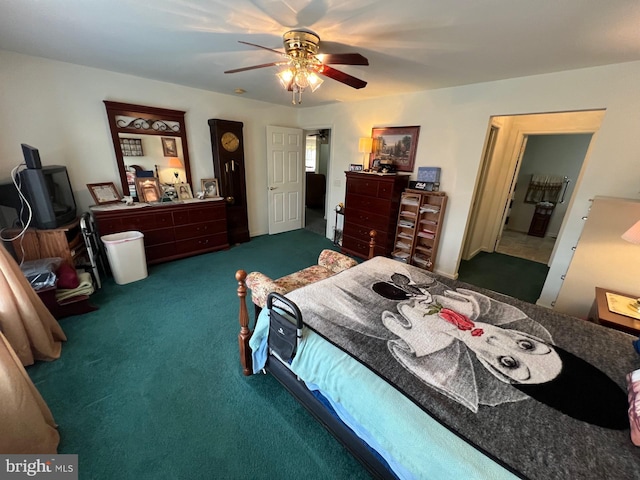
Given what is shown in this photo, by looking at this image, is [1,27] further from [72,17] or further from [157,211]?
[157,211]

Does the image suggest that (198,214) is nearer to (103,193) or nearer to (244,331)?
(103,193)

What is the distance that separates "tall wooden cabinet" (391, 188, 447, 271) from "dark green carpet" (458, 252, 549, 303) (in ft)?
2.01

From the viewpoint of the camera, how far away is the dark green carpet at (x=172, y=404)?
52.6 inches

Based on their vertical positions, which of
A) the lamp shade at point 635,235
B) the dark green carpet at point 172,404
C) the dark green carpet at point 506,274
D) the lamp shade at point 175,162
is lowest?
the dark green carpet at point 172,404

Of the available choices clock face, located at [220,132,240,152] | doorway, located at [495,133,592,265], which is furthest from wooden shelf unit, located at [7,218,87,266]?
doorway, located at [495,133,592,265]

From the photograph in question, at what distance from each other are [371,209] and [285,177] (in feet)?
6.88

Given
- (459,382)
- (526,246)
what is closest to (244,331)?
(459,382)

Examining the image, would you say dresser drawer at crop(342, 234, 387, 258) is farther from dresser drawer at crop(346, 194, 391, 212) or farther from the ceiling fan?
the ceiling fan

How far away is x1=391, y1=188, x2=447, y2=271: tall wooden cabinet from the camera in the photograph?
10.9ft

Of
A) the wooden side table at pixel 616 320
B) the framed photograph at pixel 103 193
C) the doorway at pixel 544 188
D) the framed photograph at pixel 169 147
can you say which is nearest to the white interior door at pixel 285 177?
the framed photograph at pixel 169 147

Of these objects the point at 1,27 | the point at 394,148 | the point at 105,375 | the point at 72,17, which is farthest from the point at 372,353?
the point at 1,27

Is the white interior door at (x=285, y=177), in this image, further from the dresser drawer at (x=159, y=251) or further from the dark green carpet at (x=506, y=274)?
the dark green carpet at (x=506, y=274)

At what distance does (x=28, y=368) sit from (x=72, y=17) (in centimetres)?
255
